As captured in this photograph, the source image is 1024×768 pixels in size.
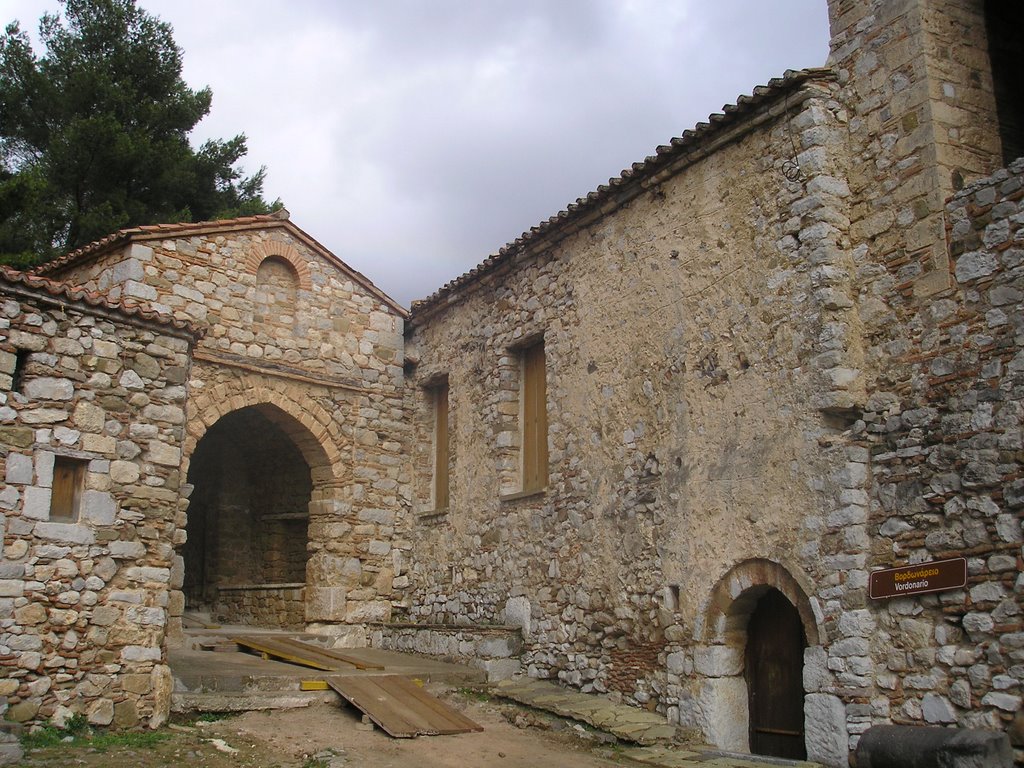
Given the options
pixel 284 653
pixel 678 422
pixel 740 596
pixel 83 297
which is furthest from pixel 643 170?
pixel 284 653

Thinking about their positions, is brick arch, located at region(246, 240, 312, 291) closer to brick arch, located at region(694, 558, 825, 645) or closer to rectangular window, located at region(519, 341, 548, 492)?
rectangular window, located at region(519, 341, 548, 492)

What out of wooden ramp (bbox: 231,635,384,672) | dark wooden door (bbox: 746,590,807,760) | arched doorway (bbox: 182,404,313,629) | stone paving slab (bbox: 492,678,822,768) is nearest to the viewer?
stone paving slab (bbox: 492,678,822,768)

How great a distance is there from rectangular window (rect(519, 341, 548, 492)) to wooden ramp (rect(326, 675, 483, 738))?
2.78 metres

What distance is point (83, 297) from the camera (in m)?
7.52

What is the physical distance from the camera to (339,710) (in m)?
8.57

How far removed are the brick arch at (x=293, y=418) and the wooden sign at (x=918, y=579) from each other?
7.25 meters

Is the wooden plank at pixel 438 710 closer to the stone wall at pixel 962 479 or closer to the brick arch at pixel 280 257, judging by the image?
the stone wall at pixel 962 479

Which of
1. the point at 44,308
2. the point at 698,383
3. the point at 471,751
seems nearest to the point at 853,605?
the point at 698,383

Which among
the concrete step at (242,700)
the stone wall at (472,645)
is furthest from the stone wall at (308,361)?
the concrete step at (242,700)

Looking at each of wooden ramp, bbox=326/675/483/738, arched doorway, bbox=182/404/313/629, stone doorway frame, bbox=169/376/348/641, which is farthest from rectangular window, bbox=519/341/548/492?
arched doorway, bbox=182/404/313/629

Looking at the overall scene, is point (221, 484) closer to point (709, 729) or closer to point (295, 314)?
point (295, 314)

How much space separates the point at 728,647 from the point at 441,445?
5.95 m

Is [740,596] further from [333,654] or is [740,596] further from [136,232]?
[136,232]

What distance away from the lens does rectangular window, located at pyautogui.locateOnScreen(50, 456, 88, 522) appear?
7.32m
